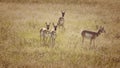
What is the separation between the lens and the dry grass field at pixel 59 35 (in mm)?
17141

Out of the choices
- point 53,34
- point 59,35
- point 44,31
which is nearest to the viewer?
point 53,34

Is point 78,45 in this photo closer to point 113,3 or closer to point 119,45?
point 119,45

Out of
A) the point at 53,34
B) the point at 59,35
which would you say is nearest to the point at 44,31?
the point at 53,34

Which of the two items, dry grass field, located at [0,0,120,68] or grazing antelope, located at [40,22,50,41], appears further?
grazing antelope, located at [40,22,50,41]

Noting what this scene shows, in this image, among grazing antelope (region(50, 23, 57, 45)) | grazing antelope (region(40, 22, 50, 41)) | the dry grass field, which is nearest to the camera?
the dry grass field

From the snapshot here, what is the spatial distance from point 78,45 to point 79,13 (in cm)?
880

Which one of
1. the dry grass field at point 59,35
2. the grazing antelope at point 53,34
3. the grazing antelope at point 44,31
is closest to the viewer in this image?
the dry grass field at point 59,35

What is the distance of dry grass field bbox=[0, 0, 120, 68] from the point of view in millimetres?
17141

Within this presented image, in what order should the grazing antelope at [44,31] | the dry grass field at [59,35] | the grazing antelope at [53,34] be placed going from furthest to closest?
the grazing antelope at [44,31] → the grazing antelope at [53,34] → the dry grass field at [59,35]

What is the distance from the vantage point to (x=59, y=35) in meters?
21.1

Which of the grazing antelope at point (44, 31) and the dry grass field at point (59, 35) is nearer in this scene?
the dry grass field at point (59, 35)

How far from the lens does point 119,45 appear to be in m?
19.9

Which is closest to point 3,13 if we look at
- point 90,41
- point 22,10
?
point 22,10

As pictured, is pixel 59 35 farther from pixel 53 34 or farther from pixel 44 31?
pixel 53 34
